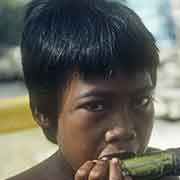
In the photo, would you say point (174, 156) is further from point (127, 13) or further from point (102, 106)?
point (127, 13)

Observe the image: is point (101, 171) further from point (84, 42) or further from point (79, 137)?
point (84, 42)

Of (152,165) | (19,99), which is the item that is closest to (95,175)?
(152,165)

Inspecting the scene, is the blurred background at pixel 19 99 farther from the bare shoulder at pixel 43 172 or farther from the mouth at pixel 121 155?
the mouth at pixel 121 155

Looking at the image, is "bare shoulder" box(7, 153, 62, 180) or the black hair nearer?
the black hair

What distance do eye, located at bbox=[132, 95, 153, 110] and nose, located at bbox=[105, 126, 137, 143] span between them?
6cm

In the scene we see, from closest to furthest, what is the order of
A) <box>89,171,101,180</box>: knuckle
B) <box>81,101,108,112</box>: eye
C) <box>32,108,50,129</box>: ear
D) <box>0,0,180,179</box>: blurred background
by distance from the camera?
<box>89,171,101,180</box>: knuckle, <box>81,101,108,112</box>: eye, <box>32,108,50,129</box>: ear, <box>0,0,180,179</box>: blurred background

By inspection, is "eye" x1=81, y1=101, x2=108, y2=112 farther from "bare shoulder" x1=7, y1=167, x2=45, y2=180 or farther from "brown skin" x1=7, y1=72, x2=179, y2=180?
"bare shoulder" x1=7, y1=167, x2=45, y2=180

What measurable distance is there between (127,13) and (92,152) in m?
0.28

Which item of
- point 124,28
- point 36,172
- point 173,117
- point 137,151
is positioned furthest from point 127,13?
point 173,117

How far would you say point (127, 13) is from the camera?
1.11m

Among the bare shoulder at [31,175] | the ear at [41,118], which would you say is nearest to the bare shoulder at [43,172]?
the bare shoulder at [31,175]

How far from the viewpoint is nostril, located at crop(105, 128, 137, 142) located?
1013 millimetres

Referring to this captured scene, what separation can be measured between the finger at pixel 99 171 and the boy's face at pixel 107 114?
0.06m

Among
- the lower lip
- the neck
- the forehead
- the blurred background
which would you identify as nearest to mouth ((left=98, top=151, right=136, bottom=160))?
the lower lip
